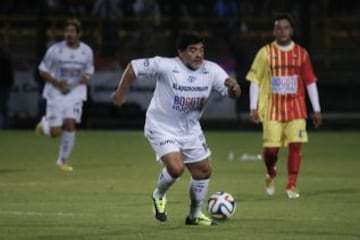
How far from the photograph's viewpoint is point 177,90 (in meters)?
12.3

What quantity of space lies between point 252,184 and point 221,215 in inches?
189

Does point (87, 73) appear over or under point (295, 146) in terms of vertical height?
over

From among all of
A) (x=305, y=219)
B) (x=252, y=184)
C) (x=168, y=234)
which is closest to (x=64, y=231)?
(x=168, y=234)

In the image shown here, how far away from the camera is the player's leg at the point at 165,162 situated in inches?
478

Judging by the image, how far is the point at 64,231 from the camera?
11664 mm

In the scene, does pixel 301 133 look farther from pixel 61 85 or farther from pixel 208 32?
pixel 208 32

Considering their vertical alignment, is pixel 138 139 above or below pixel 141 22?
below

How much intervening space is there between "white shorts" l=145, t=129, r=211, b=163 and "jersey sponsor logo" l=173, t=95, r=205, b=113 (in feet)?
0.89

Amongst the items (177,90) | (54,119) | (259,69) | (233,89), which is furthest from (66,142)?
(233,89)

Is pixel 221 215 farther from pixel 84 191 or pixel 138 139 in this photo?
pixel 138 139

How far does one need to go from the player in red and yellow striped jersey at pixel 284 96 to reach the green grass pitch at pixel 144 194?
55cm

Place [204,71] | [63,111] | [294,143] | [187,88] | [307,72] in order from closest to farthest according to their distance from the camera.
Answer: [187,88] < [204,71] < [294,143] < [307,72] < [63,111]

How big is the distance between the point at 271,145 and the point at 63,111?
17.8 feet

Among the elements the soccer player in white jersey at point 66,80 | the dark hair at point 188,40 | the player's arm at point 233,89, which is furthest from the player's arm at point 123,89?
the soccer player in white jersey at point 66,80
